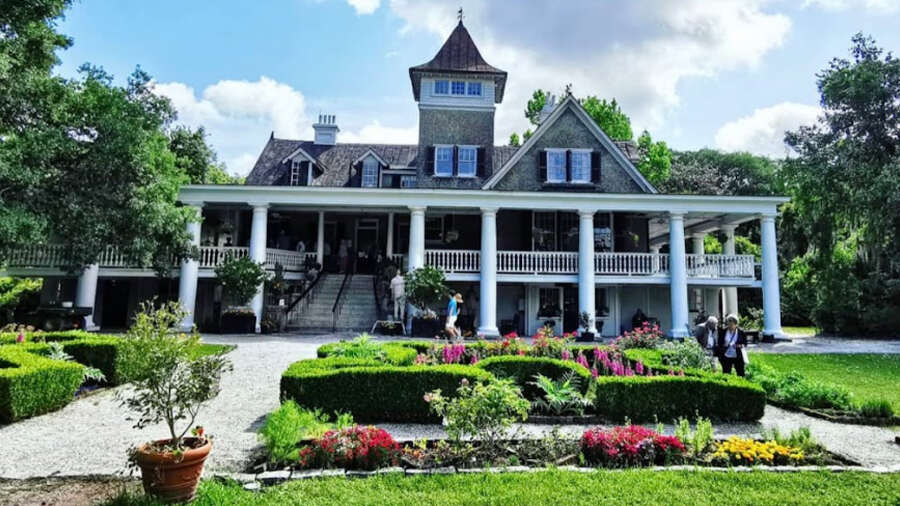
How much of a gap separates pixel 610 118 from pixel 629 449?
129ft

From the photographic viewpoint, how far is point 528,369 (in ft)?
30.6

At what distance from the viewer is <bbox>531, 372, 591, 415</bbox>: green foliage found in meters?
8.21

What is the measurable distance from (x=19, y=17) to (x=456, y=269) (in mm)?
15287

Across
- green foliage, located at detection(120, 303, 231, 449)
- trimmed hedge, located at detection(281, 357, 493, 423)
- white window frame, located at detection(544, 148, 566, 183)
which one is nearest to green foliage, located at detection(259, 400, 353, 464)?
green foliage, located at detection(120, 303, 231, 449)

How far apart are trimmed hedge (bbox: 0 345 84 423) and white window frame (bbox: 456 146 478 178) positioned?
1830 cm

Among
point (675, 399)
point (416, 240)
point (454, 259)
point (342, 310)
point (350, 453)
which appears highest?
point (416, 240)

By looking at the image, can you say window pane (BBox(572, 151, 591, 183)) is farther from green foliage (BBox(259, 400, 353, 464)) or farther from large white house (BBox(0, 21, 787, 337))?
green foliage (BBox(259, 400, 353, 464))

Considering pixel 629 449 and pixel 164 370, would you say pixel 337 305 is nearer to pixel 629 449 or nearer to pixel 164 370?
pixel 164 370

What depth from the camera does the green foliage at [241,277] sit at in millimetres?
18000

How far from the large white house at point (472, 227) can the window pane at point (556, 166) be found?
0.15ft

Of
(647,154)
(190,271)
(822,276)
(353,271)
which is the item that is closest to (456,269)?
(353,271)

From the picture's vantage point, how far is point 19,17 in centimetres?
1330

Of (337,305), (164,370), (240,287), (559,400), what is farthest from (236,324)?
(164,370)

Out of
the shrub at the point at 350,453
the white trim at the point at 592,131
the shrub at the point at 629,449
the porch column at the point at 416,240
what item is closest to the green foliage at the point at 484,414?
the shrub at the point at 350,453
